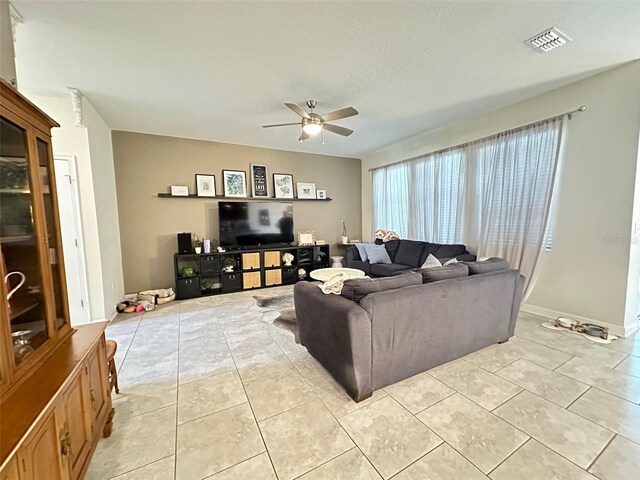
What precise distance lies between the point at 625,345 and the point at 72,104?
21.0ft

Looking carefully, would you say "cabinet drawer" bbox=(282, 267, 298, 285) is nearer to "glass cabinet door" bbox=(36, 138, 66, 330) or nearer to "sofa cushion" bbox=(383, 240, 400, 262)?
"sofa cushion" bbox=(383, 240, 400, 262)

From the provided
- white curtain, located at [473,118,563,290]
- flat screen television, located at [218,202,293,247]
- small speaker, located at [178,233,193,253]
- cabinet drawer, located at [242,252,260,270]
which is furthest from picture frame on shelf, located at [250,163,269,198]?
white curtain, located at [473,118,563,290]

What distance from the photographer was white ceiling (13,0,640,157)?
1971 millimetres

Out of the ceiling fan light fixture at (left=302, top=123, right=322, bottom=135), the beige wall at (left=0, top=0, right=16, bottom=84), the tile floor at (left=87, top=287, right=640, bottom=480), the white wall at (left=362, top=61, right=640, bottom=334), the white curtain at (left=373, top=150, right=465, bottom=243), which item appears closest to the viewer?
the tile floor at (left=87, top=287, right=640, bottom=480)

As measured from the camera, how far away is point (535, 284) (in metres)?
3.55

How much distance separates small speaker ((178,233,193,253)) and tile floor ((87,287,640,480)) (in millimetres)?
2061

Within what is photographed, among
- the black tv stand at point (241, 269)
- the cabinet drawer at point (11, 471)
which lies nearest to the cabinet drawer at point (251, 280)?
the black tv stand at point (241, 269)

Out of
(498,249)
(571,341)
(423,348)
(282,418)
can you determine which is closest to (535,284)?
(498,249)

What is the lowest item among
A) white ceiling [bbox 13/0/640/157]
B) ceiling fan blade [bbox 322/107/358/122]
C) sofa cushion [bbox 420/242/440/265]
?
sofa cushion [bbox 420/242/440/265]

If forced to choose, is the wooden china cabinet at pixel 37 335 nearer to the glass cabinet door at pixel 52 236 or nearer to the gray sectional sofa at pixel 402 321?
the glass cabinet door at pixel 52 236

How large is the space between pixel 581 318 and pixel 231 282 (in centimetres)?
495

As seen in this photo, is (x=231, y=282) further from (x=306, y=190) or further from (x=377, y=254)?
(x=377, y=254)

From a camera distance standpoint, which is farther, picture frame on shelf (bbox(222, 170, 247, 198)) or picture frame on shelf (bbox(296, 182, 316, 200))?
picture frame on shelf (bbox(296, 182, 316, 200))

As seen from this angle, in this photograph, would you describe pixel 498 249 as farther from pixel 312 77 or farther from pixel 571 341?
pixel 312 77
